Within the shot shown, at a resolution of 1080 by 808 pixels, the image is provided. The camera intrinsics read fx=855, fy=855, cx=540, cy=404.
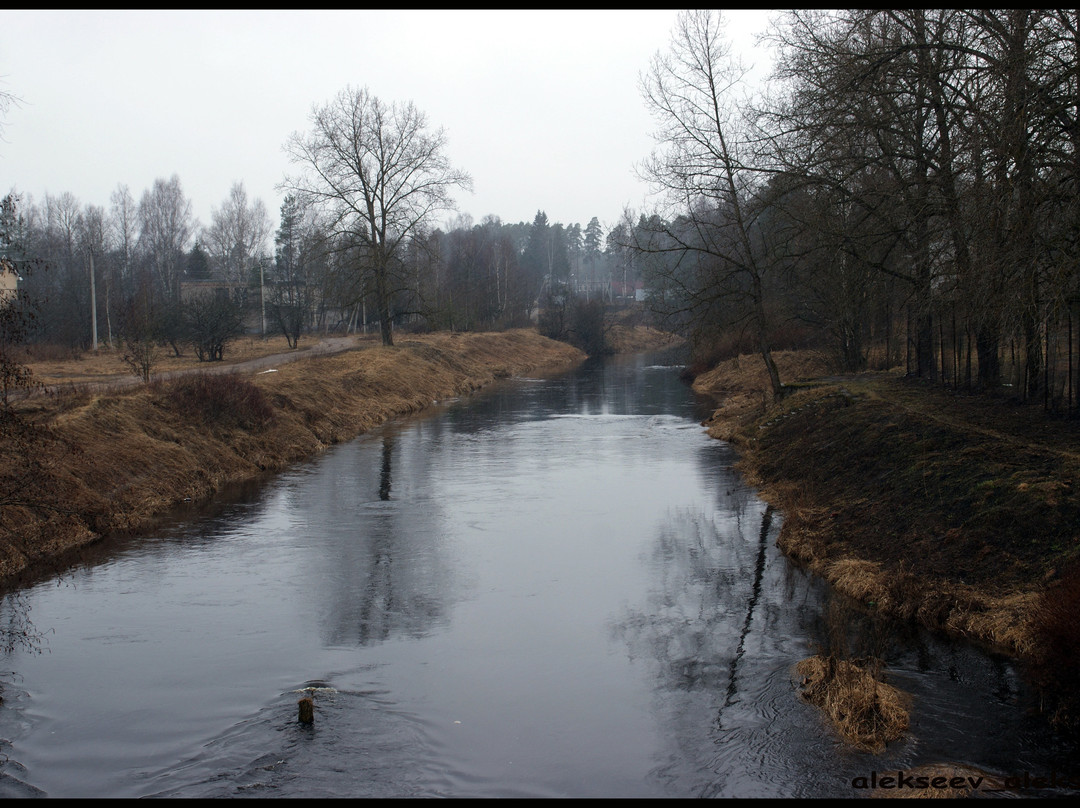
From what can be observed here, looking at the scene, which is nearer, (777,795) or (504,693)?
(777,795)

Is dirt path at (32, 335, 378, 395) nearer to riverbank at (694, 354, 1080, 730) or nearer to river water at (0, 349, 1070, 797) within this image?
river water at (0, 349, 1070, 797)

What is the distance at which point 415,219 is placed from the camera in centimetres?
4288

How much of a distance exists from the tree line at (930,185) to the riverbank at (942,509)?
150cm

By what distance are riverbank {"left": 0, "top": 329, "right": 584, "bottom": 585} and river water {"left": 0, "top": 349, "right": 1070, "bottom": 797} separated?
0.94 metres

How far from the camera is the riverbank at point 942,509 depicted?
9.23 metres

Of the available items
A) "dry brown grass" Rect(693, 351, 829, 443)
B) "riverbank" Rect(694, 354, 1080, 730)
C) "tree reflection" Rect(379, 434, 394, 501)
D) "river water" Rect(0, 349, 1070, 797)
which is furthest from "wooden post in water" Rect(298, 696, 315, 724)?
"dry brown grass" Rect(693, 351, 829, 443)

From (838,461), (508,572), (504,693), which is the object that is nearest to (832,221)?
(838,461)

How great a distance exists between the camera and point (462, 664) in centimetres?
946

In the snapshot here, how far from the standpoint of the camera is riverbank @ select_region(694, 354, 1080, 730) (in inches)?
363

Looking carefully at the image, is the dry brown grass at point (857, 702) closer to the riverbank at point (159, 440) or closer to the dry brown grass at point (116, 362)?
the riverbank at point (159, 440)

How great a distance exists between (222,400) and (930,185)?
16.9 meters

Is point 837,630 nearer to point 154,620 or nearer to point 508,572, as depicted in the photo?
point 508,572

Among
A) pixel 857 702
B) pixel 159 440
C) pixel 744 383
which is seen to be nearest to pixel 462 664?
pixel 857 702

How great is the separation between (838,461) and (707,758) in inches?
400
